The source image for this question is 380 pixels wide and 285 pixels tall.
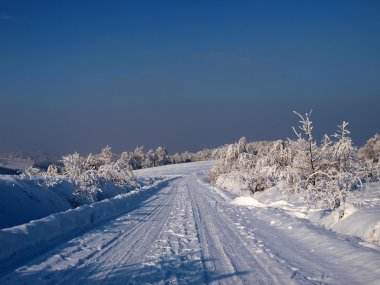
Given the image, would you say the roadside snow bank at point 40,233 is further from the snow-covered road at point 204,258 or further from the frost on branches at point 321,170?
the frost on branches at point 321,170

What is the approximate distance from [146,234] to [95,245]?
2.11 meters

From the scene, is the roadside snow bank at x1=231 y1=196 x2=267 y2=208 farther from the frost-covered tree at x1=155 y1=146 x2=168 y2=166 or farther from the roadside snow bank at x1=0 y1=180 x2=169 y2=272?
the frost-covered tree at x1=155 y1=146 x2=168 y2=166

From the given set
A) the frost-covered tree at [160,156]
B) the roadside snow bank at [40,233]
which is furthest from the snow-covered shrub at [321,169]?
the frost-covered tree at [160,156]

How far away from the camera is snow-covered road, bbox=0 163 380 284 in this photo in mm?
6508

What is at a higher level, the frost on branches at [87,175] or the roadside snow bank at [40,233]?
the frost on branches at [87,175]

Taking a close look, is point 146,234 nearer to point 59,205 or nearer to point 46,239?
point 46,239

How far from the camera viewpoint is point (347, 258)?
7625mm

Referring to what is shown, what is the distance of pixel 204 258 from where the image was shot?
26.3 ft

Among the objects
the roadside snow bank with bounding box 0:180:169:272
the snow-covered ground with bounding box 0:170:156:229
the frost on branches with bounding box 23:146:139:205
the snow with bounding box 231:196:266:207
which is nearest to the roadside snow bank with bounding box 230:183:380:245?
the snow with bounding box 231:196:266:207

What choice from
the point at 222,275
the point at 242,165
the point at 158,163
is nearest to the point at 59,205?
the point at 222,275

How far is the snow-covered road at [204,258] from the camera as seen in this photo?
21.4ft

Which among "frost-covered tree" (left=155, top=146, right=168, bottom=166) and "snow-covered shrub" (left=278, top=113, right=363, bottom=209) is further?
"frost-covered tree" (left=155, top=146, right=168, bottom=166)

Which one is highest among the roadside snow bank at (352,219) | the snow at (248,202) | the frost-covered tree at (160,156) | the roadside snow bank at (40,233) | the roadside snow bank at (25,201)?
the frost-covered tree at (160,156)

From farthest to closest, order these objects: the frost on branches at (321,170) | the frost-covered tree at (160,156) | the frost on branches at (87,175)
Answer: the frost-covered tree at (160,156) < the frost on branches at (87,175) < the frost on branches at (321,170)
